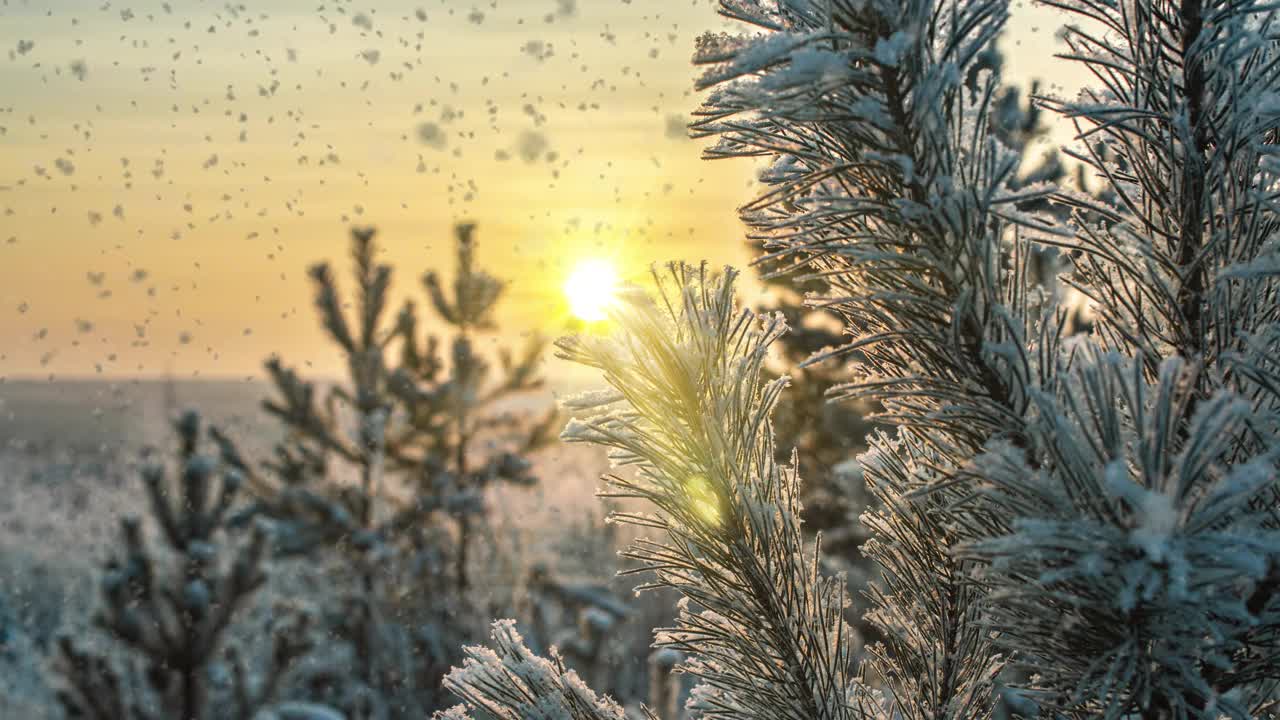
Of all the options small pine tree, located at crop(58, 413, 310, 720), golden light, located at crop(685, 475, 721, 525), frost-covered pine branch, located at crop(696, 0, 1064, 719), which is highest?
frost-covered pine branch, located at crop(696, 0, 1064, 719)

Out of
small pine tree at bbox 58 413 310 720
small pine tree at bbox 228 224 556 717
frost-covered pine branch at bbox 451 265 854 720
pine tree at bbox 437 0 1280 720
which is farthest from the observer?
small pine tree at bbox 228 224 556 717

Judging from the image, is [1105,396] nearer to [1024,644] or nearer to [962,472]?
[962,472]

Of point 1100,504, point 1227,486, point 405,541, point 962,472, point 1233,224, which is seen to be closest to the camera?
point 1227,486

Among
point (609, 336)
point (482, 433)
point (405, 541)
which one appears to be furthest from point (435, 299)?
point (609, 336)

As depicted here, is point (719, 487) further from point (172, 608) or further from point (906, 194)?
point (172, 608)

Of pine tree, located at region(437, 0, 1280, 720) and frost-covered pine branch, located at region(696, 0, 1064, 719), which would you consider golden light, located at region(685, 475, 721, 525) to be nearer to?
pine tree, located at region(437, 0, 1280, 720)

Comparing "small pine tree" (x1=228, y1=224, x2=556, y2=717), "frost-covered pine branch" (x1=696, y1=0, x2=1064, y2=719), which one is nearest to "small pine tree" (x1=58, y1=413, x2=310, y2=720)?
"small pine tree" (x1=228, y1=224, x2=556, y2=717)
